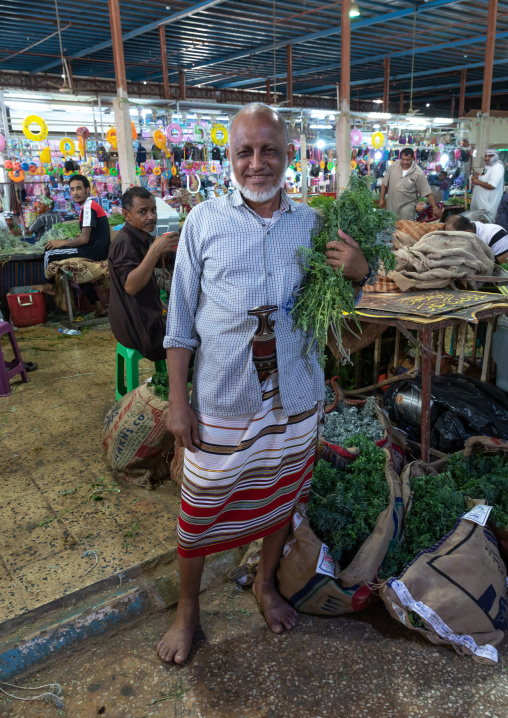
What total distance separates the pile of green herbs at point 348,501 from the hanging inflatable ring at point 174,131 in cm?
737

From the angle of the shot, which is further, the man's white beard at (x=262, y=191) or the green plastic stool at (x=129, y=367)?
the green plastic stool at (x=129, y=367)

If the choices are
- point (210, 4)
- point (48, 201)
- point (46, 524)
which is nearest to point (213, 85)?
point (210, 4)

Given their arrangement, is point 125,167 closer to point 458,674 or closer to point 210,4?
point 210,4

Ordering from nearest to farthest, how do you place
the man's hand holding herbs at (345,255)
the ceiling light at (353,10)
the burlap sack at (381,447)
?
the man's hand holding herbs at (345,255) < the burlap sack at (381,447) < the ceiling light at (353,10)

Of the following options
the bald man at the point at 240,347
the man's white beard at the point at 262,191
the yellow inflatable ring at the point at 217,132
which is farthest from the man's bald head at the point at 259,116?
the yellow inflatable ring at the point at 217,132

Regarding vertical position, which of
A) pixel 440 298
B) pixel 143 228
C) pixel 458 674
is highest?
pixel 143 228

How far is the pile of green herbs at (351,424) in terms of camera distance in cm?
282

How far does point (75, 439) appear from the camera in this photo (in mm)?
3611

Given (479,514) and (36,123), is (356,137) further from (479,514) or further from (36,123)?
(479,514)

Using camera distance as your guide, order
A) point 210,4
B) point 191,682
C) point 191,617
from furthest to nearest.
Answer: point 210,4, point 191,617, point 191,682

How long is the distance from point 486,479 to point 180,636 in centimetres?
157

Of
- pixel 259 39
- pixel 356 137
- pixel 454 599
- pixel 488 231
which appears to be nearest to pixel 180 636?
pixel 454 599

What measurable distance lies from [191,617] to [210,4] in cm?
1091

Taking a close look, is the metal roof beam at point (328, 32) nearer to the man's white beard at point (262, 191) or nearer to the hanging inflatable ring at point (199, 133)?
the hanging inflatable ring at point (199, 133)
